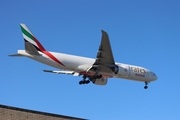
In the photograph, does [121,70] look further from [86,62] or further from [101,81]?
[101,81]

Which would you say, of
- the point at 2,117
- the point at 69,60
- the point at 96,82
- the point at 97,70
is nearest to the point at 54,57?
the point at 69,60

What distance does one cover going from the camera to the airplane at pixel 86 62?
4600 cm

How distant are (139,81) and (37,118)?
23340mm

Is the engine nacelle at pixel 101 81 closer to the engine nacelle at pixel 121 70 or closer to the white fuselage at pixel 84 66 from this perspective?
the white fuselage at pixel 84 66

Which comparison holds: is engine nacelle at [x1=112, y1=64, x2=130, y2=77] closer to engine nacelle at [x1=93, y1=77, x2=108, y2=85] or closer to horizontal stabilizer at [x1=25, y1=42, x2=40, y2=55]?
engine nacelle at [x1=93, y1=77, x2=108, y2=85]

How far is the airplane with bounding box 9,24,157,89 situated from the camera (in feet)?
151

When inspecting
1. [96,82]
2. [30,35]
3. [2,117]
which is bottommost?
[2,117]

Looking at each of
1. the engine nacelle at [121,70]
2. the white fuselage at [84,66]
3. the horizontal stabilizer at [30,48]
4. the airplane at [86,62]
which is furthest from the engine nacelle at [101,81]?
the horizontal stabilizer at [30,48]

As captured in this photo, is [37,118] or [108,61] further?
[108,61]

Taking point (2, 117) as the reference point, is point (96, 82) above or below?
above

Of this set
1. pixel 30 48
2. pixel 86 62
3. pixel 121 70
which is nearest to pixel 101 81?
pixel 121 70

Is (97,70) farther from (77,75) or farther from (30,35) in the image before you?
(30,35)

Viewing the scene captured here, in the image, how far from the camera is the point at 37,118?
36281mm

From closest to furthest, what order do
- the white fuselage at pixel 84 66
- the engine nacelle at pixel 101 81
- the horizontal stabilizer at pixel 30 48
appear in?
the horizontal stabilizer at pixel 30 48 < the white fuselage at pixel 84 66 < the engine nacelle at pixel 101 81
